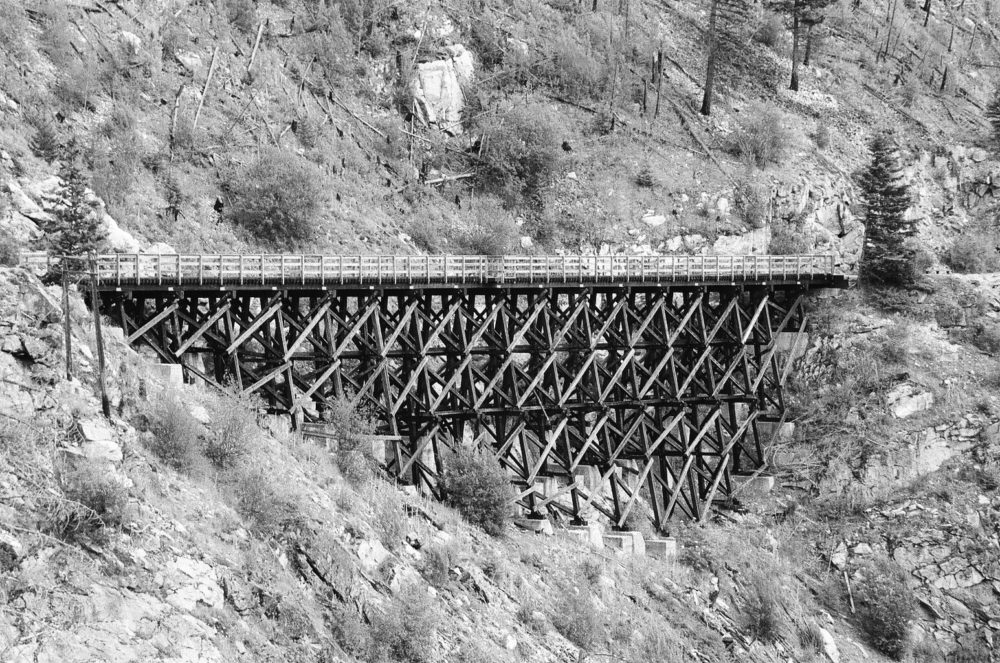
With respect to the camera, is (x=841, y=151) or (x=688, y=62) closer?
(x=841, y=151)

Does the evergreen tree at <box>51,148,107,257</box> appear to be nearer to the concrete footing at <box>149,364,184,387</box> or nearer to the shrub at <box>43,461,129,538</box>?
the concrete footing at <box>149,364,184,387</box>

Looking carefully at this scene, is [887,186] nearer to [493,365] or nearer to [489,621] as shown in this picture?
[493,365]

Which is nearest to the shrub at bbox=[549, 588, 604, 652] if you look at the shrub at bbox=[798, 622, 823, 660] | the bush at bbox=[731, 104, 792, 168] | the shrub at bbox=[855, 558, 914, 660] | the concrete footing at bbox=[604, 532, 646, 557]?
the concrete footing at bbox=[604, 532, 646, 557]

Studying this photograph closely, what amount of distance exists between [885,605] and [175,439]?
25.2m

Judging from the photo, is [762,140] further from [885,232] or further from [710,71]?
[885,232]

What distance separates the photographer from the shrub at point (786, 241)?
179 ft

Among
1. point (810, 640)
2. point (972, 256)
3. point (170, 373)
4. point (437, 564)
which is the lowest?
point (810, 640)

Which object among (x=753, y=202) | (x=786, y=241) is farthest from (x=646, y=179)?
(x=786, y=241)

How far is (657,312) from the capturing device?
4444 centimetres

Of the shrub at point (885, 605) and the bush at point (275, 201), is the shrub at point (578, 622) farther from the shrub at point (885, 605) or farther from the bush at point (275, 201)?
the bush at point (275, 201)

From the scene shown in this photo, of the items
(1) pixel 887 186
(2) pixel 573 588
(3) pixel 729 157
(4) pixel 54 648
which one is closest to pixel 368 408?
(2) pixel 573 588

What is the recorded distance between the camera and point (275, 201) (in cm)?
4703

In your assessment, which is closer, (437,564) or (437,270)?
(437,564)

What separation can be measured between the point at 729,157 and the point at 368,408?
103 ft
